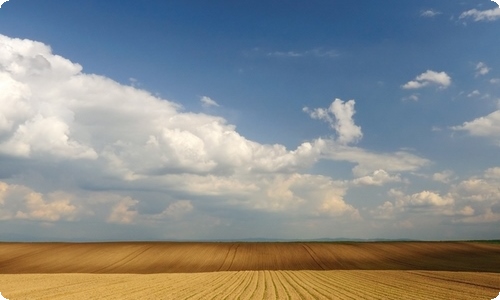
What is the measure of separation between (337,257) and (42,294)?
54.5m

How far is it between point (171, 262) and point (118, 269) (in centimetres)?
916

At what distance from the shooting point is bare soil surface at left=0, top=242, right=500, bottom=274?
6588 cm

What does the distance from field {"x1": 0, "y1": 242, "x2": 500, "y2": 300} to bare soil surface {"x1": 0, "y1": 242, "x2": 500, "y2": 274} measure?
0.14 meters

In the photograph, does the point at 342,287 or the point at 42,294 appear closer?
the point at 42,294

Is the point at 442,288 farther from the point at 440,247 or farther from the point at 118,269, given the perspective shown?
the point at 440,247

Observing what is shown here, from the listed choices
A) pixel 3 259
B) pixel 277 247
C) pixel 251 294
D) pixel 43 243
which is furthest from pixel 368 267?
pixel 43 243

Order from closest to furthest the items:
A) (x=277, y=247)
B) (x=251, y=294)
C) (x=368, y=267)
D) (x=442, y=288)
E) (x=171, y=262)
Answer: (x=251, y=294)
(x=442, y=288)
(x=368, y=267)
(x=171, y=262)
(x=277, y=247)

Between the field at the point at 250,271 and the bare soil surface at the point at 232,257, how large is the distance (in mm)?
145

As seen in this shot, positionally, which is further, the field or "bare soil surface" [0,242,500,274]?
"bare soil surface" [0,242,500,274]

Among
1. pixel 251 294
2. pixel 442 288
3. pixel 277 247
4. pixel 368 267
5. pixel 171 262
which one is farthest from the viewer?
pixel 277 247

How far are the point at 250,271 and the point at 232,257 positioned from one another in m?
18.3

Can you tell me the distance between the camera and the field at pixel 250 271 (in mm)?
31875

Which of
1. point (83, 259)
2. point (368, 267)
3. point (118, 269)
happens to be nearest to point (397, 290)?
point (368, 267)

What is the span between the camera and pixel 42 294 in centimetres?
3092
